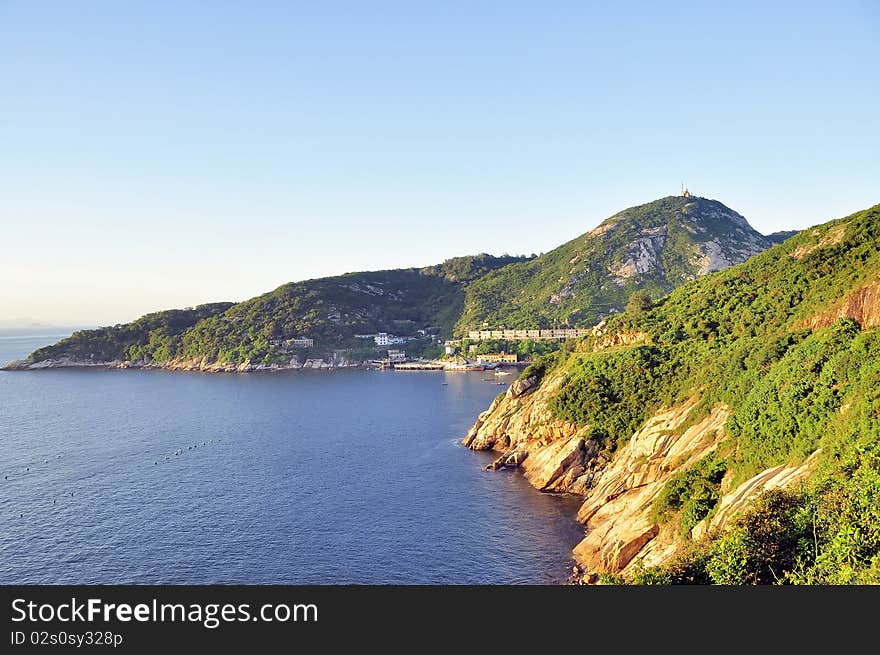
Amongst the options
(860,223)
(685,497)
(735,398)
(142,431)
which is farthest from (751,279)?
(142,431)

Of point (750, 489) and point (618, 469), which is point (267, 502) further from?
point (750, 489)

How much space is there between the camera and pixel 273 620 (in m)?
16.6

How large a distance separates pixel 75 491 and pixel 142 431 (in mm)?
38375

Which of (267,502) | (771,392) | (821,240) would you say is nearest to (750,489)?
(771,392)

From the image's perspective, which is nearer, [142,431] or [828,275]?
[828,275]

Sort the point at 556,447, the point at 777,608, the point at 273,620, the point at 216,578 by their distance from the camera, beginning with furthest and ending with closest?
the point at 556,447 → the point at 216,578 → the point at 777,608 → the point at 273,620

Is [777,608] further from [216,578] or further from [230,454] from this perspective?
[230,454]

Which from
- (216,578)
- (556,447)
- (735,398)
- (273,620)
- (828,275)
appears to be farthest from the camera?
(556,447)

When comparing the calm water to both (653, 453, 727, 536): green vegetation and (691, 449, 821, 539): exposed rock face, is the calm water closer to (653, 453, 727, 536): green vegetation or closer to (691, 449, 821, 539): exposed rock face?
(653, 453, 727, 536): green vegetation

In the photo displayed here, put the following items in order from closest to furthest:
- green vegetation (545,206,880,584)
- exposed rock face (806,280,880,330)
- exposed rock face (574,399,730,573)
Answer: green vegetation (545,206,880,584) → exposed rock face (574,399,730,573) → exposed rock face (806,280,880,330)

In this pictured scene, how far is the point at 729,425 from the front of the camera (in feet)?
189

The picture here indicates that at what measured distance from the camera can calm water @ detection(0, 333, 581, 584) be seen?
55.2 metres

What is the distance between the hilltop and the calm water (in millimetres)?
6835

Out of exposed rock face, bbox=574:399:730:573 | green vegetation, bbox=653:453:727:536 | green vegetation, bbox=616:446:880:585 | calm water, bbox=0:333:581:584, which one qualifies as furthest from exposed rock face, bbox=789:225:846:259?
Result: green vegetation, bbox=616:446:880:585
